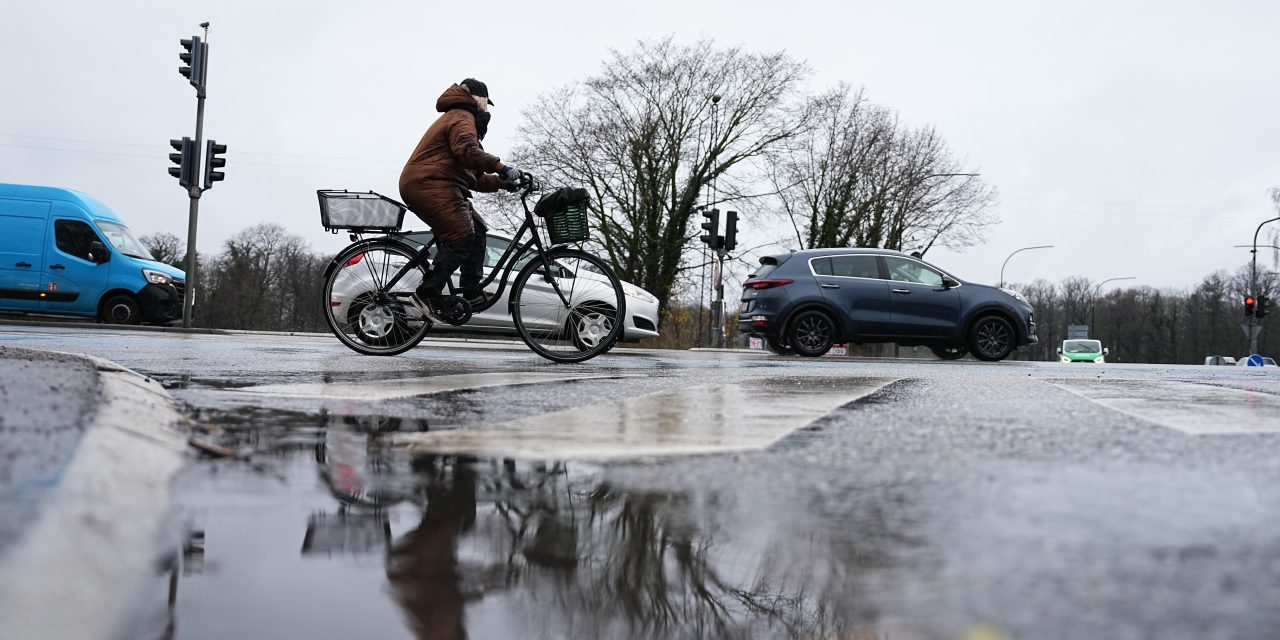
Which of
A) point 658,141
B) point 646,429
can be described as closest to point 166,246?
point 658,141

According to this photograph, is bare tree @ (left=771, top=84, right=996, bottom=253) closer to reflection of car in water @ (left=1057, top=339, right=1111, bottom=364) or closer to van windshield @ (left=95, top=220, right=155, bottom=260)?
reflection of car in water @ (left=1057, top=339, right=1111, bottom=364)

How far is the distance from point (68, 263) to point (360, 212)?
517 inches

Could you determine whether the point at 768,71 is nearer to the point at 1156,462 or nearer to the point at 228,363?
the point at 228,363

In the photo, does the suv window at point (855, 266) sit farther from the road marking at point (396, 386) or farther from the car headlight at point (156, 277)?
the car headlight at point (156, 277)

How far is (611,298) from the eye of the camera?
664 cm

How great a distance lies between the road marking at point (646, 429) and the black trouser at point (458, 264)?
9.97ft

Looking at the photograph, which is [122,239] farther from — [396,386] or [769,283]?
[396,386]

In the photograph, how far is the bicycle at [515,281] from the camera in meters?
6.52

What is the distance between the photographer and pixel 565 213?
21.3ft

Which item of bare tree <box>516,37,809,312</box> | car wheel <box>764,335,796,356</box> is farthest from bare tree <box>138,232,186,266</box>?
car wheel <box>764,335,796,356</box>

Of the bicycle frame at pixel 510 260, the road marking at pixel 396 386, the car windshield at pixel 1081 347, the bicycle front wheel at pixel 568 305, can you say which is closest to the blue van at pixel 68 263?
the bicycle frame at pixel 510 260

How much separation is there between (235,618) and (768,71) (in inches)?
1287

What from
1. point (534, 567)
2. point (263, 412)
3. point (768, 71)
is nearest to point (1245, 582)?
point (534, 567)

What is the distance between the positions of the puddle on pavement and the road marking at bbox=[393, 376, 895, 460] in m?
0.24
